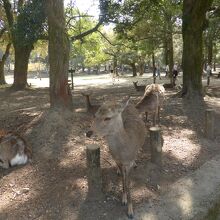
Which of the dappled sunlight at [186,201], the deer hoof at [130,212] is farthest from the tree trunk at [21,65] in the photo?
the deer hoof at [130,212]

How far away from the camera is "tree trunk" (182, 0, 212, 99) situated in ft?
41.9

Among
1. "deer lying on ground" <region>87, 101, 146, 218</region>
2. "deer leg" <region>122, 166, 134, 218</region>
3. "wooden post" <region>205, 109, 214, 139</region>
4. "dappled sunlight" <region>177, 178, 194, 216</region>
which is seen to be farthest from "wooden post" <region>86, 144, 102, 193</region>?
"wooden post" <region>205, 109, 214, 139</region>

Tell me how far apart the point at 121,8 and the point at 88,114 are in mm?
9131

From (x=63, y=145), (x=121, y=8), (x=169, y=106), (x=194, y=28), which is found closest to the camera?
(x=63, y=145)

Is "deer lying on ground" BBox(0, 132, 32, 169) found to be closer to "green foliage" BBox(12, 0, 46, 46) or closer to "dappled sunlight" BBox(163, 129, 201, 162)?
"dappled sunlight" BBox(163, 129, 201, 162)

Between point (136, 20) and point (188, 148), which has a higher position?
point (136, 20)

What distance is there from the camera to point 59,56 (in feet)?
27.1

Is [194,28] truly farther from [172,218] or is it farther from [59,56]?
[172,218]

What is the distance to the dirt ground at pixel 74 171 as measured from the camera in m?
5.39

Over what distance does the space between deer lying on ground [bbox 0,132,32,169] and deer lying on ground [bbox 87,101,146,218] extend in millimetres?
2030

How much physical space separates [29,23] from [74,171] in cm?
1061

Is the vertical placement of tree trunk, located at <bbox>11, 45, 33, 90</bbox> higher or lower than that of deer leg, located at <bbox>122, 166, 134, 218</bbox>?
higher

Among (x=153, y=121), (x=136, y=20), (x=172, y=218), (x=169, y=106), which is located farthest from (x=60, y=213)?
(x=136, y=20)

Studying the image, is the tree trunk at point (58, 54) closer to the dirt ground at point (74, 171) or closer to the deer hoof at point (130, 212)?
the dirt ground at point (74, 171)
